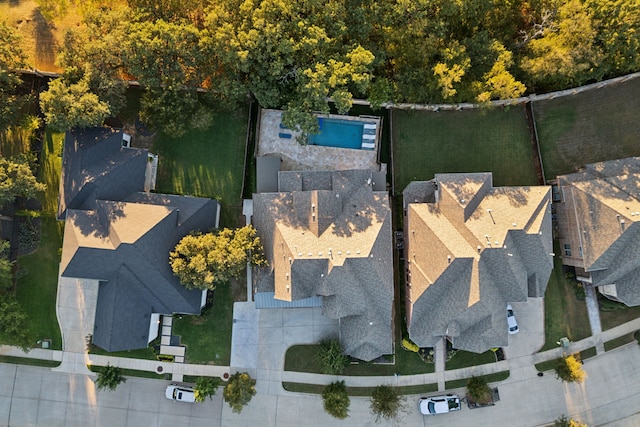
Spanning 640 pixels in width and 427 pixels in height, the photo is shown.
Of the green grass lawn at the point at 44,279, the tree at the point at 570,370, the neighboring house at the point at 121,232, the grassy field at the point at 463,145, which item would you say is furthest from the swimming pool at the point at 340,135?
the tree at the point at 570,370

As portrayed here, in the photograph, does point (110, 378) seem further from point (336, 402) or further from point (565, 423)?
point (565, 423)

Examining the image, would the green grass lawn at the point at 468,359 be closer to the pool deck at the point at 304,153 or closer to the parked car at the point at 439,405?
the parked car at the point at 439,405

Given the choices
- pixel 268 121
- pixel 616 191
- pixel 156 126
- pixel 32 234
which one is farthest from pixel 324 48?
pixel 32 234

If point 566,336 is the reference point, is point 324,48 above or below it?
above

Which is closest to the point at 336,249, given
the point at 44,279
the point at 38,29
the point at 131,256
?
the point at 131,256

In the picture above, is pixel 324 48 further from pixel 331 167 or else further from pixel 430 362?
pixel 430 362
